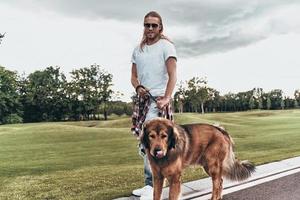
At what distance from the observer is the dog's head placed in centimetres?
480

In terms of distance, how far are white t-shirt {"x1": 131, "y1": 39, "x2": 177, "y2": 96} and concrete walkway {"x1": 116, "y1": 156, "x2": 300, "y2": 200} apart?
1.66 metres

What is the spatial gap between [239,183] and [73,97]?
73319 mm

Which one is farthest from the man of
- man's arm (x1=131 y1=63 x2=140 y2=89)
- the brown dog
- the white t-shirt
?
the brown dog

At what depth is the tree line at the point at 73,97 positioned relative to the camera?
73.3 m

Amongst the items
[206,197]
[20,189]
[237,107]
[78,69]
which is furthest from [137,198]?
[237,107]

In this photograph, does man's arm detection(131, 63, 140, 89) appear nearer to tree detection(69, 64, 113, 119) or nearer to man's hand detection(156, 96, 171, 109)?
man's hand detection(156, 96, 171, 109)

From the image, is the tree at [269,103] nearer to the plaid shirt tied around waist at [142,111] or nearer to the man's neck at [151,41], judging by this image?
the plaid shirt tied around waist at [142,111]

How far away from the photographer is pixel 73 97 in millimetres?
78625

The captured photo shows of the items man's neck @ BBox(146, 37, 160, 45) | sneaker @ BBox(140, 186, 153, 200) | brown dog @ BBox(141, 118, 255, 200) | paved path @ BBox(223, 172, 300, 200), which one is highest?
man's neck @ BBox(146, 37, 160, 45)

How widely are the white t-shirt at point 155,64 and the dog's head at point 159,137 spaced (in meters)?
1.01

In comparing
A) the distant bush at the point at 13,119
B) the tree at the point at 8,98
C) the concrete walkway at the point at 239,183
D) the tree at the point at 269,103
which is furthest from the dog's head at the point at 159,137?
the tree at the point at 269,103

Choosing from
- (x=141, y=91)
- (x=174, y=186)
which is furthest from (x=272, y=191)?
(x=141, y=91)

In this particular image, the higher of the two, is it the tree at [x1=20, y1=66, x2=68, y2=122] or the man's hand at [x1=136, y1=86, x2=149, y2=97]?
the tree at [x1=20, y1=66, x2=68, y2=122]

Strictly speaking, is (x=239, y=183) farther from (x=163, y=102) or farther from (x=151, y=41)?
(x=151, y=41)
